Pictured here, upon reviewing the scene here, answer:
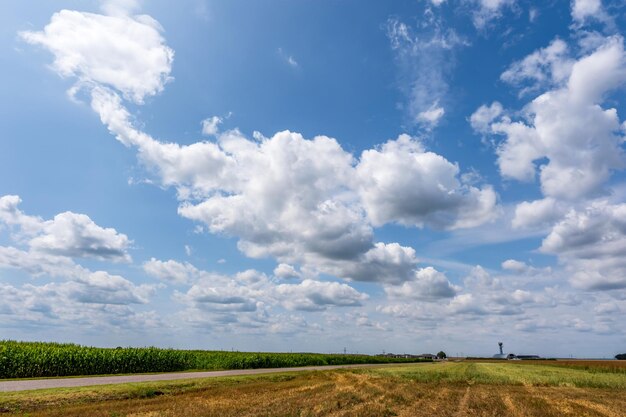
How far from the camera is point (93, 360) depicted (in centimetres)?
5262

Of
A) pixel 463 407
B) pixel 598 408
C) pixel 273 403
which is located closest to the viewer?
pixel 273 403

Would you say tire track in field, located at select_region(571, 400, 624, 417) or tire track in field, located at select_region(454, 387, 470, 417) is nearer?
tire track in field, located at select_region(454, 387, 470, 417)

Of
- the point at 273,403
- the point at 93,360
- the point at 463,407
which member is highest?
the point at 93,360

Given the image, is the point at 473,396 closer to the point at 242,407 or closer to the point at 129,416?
the point at 242,407

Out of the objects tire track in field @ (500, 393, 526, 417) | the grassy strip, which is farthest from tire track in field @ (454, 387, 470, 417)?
the grassy strip

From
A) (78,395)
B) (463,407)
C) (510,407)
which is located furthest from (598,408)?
(78,395)

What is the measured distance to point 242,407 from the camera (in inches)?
894

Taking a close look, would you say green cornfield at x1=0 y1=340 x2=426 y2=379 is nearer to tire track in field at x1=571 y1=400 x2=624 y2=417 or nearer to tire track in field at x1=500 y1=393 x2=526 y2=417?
tire track in field at x1=500 y1=393 x2=526 y2=417

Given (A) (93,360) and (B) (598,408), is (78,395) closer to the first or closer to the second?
(A) (93,360)

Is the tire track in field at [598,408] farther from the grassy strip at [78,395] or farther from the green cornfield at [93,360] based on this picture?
the green cornfield at [93,360]

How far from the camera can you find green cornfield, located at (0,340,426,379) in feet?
148

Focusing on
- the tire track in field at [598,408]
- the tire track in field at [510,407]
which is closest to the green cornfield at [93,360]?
the tire track in field at [510,407]

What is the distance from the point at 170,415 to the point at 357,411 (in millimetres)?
9117

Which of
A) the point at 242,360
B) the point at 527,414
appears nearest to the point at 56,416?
the point at 527,414
